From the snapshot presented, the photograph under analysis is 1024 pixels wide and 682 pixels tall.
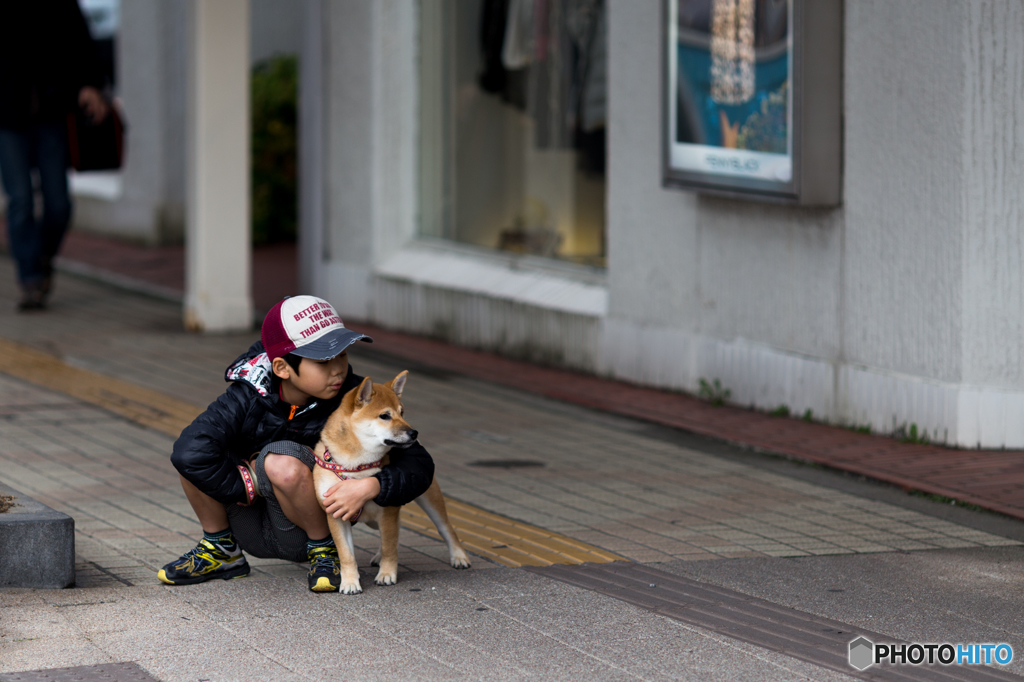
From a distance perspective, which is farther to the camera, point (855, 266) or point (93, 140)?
point (93, 140)

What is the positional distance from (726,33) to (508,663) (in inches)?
209

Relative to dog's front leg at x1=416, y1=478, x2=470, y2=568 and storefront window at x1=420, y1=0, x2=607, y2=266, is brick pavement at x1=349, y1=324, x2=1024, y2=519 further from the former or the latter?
dog's front leg at x1=416, y1=478, x2=470, y2=568

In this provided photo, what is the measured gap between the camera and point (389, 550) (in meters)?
5.40

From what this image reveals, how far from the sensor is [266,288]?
14070 millimetres

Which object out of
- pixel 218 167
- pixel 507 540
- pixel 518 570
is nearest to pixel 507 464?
pixel 507 540

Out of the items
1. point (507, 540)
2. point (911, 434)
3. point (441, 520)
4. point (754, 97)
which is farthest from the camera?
point (754, 97)

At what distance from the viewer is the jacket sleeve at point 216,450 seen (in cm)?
519

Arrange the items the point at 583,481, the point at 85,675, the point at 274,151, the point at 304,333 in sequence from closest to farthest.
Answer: the point at 85,675, the point at 304,333, the point at 583,481, the point at 274,151

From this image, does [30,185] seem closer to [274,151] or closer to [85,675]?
[274,151]

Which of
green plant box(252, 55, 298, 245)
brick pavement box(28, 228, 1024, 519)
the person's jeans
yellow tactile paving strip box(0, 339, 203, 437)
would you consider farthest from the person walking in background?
green plant box(252, 55, 298, 245)

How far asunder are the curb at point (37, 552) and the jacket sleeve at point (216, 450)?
0.47 metres

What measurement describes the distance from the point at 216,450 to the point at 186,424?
328 centimetres

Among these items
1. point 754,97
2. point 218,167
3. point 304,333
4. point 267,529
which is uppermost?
point 754,97

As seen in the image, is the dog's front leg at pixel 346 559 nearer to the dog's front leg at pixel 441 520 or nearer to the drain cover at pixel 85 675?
the dog's front leg at pixel 441 520
